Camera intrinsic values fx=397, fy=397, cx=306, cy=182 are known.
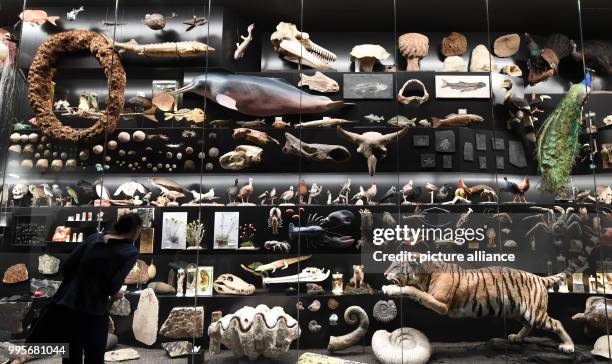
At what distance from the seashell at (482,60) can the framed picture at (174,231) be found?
138 inches

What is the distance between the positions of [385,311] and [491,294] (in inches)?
39.1

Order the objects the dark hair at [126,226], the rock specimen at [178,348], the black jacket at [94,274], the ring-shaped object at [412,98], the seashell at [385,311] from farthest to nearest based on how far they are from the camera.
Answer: the ring-shaped object at [412,98] < the seashell at [385,311] < the rock specimen at [178,348] < the dark hair at [126,226] < the black jacket at [94,274]

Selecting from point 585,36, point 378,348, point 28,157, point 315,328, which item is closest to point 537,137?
point 585,36

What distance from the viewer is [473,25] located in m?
4.44

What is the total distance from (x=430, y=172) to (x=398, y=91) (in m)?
0.95

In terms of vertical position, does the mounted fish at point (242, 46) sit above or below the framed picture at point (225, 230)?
above

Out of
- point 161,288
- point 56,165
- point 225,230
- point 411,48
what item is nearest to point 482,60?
point 411,48

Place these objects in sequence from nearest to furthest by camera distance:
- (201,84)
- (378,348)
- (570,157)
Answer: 1. (378,348)
2. (570,157)
3. (201,84)

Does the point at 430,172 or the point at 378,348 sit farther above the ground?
the point at 430,172

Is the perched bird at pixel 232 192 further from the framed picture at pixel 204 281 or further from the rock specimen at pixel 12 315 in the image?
the rock specimen at pixel 12 315

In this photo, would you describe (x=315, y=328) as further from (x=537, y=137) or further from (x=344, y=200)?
(x=537, y=137)

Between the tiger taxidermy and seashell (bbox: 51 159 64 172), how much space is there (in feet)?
12.1

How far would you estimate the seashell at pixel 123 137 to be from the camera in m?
4.23

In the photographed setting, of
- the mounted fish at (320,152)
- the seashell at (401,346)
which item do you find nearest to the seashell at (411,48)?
the mounted fish at (320,152)
